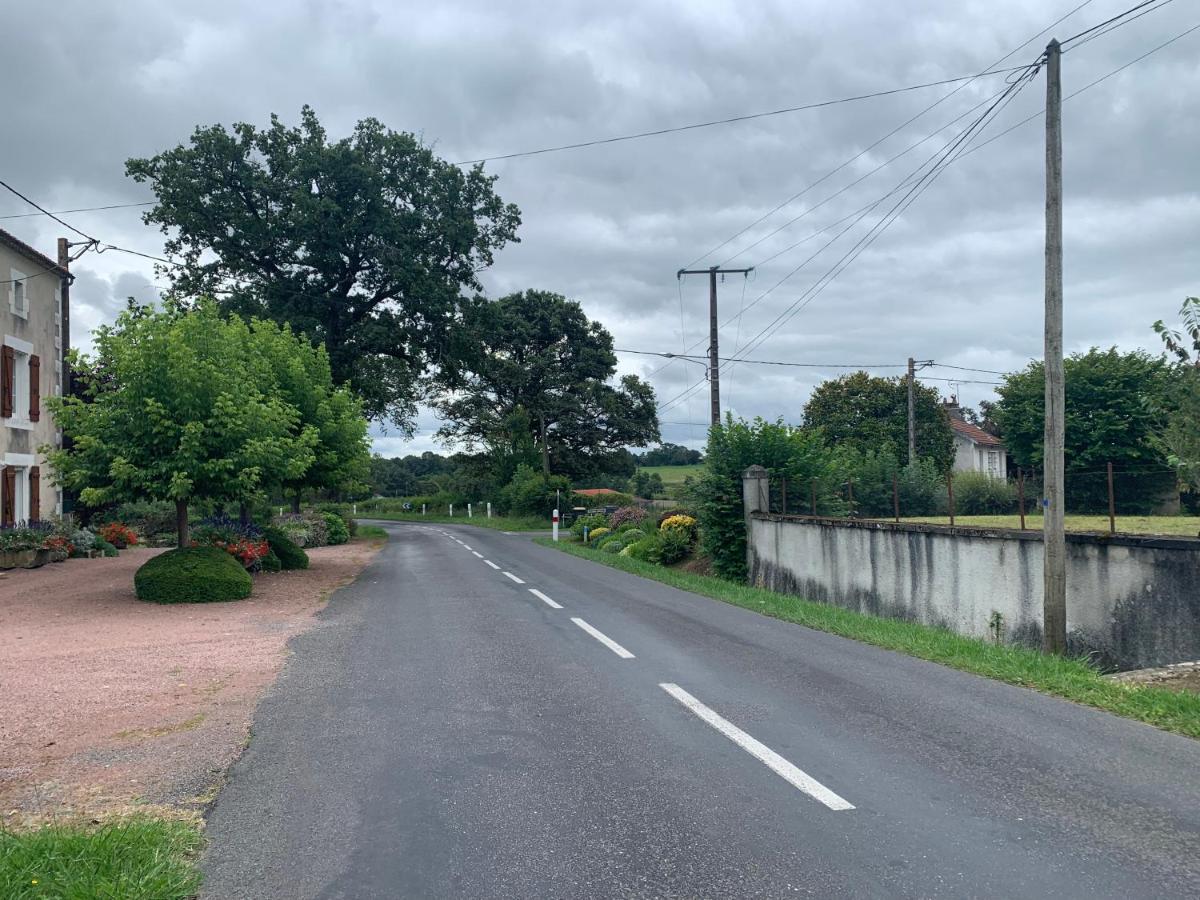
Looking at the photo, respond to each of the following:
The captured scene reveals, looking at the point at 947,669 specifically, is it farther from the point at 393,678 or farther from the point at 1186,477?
the point at 393,678

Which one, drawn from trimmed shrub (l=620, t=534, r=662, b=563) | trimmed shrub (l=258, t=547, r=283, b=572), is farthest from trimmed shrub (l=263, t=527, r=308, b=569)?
trimmed shrub (l=620, t=534, r=662, b=563)

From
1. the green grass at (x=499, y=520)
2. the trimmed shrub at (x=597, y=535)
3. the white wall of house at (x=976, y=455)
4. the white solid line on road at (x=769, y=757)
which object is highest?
the white wall of house at (x=976, y=455)

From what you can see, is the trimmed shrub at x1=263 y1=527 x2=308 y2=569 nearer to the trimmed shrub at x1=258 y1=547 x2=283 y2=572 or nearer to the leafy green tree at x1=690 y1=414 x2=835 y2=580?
the trimmed shrub at x1=258 y1=547 x2=283 y2=572

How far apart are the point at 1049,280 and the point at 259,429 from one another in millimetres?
12921

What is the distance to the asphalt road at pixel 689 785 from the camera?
3881mm

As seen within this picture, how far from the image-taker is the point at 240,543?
64.6 feet

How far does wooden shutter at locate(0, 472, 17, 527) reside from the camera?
2148cm

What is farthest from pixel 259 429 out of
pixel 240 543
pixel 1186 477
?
pixel 1186 477

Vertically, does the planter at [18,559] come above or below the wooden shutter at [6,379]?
below

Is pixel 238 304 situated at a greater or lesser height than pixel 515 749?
greater

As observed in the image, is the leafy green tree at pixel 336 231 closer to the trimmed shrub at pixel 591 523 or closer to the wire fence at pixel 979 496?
the trimmed shrub at pixel 591 523

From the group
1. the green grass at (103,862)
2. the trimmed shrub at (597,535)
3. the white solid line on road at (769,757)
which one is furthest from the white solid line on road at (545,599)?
the trimmed shrub at (597,535)

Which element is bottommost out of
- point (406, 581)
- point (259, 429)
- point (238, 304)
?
point (406, 581)

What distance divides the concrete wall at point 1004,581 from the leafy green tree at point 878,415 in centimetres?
3827
